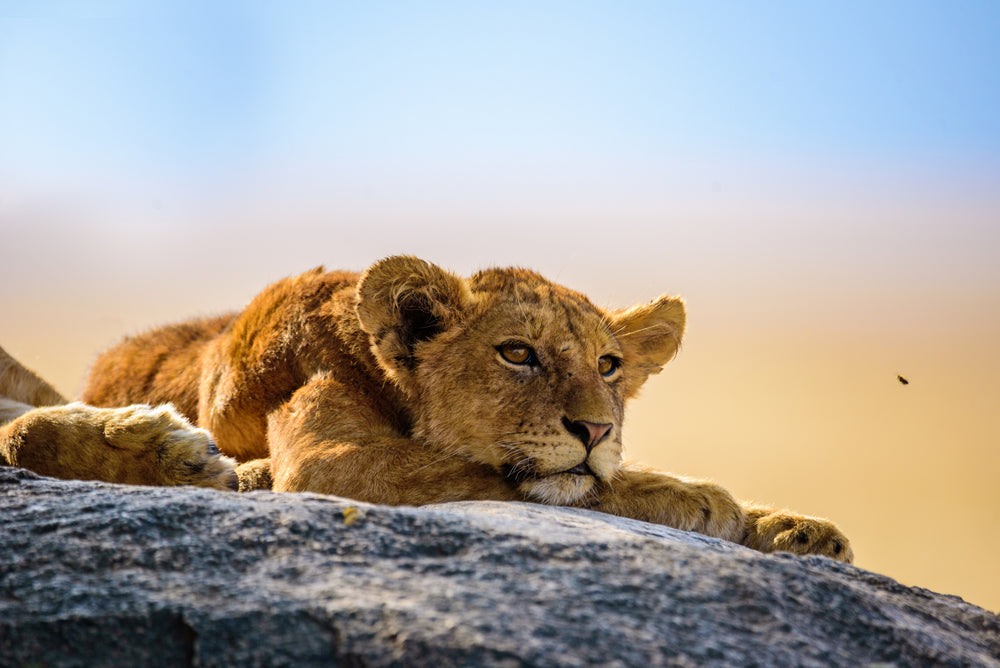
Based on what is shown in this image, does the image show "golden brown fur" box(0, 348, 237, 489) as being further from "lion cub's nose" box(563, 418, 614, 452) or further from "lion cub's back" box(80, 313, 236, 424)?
"lion cub's nose" box(563, 418, 614, 452)

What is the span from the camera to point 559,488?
428cm

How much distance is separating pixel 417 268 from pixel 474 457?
1.03 m

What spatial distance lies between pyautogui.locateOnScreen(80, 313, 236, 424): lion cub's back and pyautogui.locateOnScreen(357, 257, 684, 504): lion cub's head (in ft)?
5.49

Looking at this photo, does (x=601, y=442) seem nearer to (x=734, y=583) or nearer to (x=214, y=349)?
(x=734, y=583)

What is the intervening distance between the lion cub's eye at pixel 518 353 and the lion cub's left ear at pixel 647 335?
82cm

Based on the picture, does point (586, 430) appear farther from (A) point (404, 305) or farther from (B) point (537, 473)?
(A) point (404, 305)

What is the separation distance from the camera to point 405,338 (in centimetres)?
492

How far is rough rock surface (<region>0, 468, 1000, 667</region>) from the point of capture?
86.0 inches

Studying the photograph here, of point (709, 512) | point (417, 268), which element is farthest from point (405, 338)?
point (709, 512)

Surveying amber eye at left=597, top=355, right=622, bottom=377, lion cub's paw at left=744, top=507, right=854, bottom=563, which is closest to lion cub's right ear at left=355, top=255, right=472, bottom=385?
amber eye at left=597, top=355, right=622, bottom=377

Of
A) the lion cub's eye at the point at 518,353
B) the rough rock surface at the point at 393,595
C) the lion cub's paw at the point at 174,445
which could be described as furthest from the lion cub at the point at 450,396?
the rough rock surface at the point at 393,595

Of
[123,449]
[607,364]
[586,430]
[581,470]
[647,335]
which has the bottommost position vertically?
[123,449]

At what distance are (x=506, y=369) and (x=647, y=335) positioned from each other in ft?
4.46

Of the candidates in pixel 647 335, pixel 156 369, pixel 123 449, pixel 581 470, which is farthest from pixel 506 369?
pixel 156 369
